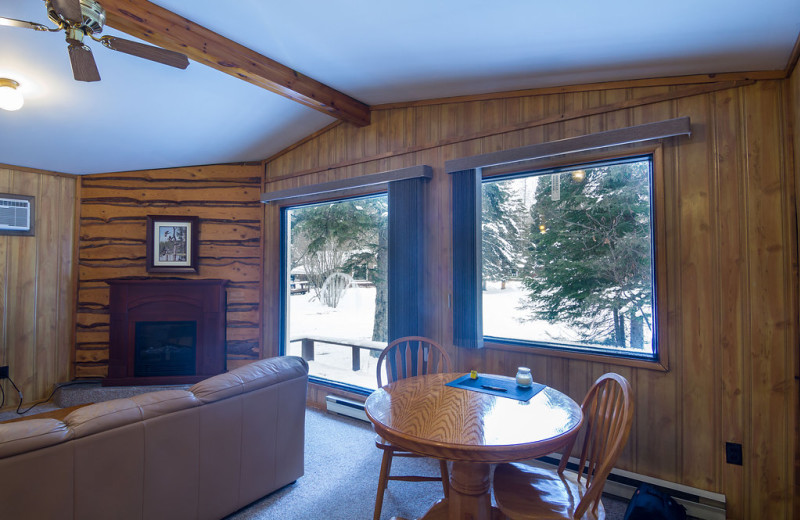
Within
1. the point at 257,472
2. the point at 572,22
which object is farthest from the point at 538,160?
the point at 257,472

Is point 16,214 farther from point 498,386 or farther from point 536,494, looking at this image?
point 536,494

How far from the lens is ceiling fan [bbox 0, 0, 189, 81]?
1.61 m

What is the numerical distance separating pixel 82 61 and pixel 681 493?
12.6ft

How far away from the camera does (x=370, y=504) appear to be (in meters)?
2.29

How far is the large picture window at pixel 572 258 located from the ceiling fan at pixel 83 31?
2.23 m

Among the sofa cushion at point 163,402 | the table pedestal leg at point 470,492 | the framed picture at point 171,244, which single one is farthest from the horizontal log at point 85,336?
the table pedestal leg at point 470,492

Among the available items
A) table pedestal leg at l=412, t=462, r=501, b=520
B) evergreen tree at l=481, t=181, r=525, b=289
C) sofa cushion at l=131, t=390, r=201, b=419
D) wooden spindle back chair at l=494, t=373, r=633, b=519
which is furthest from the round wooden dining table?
evergreen tree at l=481, t=181, r=525, b=289

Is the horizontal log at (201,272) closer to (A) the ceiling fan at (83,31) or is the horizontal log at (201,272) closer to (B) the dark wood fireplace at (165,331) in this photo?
(B) the dark wood fireplace at (165,331)

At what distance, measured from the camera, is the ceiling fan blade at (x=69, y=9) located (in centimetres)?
156

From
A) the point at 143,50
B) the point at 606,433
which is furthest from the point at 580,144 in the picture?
the point at 143,50

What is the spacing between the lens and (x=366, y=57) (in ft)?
8.72

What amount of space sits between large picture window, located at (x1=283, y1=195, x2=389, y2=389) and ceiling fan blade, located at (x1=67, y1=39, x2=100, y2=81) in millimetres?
2221

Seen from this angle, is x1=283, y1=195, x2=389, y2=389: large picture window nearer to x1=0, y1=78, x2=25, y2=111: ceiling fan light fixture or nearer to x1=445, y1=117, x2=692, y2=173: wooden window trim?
x1=445, y1=117, x2=692, y2=173: wooden window trim

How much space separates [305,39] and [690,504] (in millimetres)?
3534
